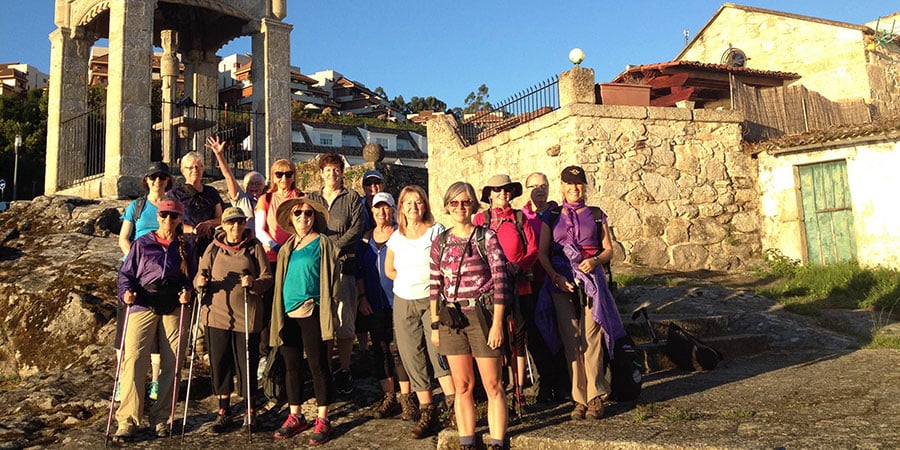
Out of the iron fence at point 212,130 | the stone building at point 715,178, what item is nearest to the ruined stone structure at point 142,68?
the iron fence at point 212,130

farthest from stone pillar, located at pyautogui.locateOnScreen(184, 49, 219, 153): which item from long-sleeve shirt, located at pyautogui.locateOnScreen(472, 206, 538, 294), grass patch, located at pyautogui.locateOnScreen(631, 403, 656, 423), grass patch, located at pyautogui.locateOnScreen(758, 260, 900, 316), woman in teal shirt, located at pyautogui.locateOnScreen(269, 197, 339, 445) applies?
grass patch, located at pyautogui.locateOnScreen(631, 403, 656, 423)

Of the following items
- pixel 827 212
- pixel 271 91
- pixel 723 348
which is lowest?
pixel 723 348

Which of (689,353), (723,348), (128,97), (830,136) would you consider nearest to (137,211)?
(689,353)

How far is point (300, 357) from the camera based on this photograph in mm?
4266

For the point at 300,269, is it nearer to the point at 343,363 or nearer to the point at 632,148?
the point at 343,363

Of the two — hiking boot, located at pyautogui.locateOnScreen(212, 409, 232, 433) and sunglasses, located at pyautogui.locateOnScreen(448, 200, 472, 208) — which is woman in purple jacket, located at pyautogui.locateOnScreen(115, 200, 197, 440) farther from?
sunglasses, located at pyautogui.locateOnScreen(448, 200, 472, 208)

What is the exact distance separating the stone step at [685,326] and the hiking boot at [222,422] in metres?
3.76

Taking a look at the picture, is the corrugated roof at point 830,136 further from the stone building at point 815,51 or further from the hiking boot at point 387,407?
the hiking boot at point 387,407

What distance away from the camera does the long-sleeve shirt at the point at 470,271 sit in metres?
3.60

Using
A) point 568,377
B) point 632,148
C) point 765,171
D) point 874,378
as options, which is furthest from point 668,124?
point 568,377

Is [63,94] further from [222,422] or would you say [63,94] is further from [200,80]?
[222,422]

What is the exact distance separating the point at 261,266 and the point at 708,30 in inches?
688

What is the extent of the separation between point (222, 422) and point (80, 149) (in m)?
8.94

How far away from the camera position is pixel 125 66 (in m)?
9.72
